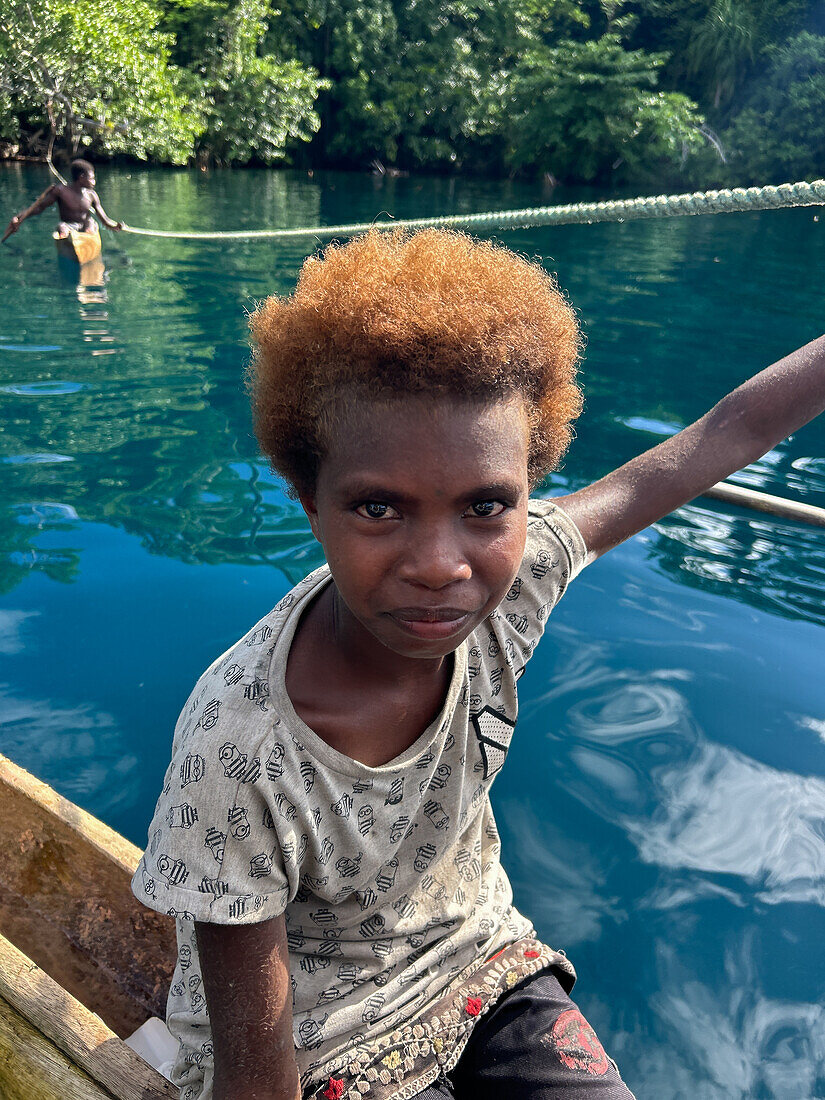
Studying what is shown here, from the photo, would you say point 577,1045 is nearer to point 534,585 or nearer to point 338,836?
point 338,836

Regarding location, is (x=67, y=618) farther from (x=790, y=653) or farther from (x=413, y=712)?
(x=790, y=653)

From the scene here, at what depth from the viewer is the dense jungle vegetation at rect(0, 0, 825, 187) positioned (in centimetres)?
1933

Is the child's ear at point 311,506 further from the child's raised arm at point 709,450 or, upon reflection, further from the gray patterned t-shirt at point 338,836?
the child's raised arm at point 709,450

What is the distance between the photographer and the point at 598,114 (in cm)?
2114

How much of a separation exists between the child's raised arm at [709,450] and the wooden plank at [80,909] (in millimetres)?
1112

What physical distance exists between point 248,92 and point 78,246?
56.1ft

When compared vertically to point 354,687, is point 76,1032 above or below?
below

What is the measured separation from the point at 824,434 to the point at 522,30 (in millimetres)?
24521

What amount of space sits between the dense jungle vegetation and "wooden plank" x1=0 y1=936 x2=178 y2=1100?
20.3 m

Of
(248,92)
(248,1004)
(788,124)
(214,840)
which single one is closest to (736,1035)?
(248,1004)

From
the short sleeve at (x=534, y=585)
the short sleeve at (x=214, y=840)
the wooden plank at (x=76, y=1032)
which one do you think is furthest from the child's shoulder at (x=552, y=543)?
the wooden plank at (x=76, y=1032)

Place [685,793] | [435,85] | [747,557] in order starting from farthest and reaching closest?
[435,85] → [747,557] → [685,793]

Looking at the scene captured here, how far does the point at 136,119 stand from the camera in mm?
20016

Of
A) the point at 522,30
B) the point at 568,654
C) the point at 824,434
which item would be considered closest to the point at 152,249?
the point at 824,434
